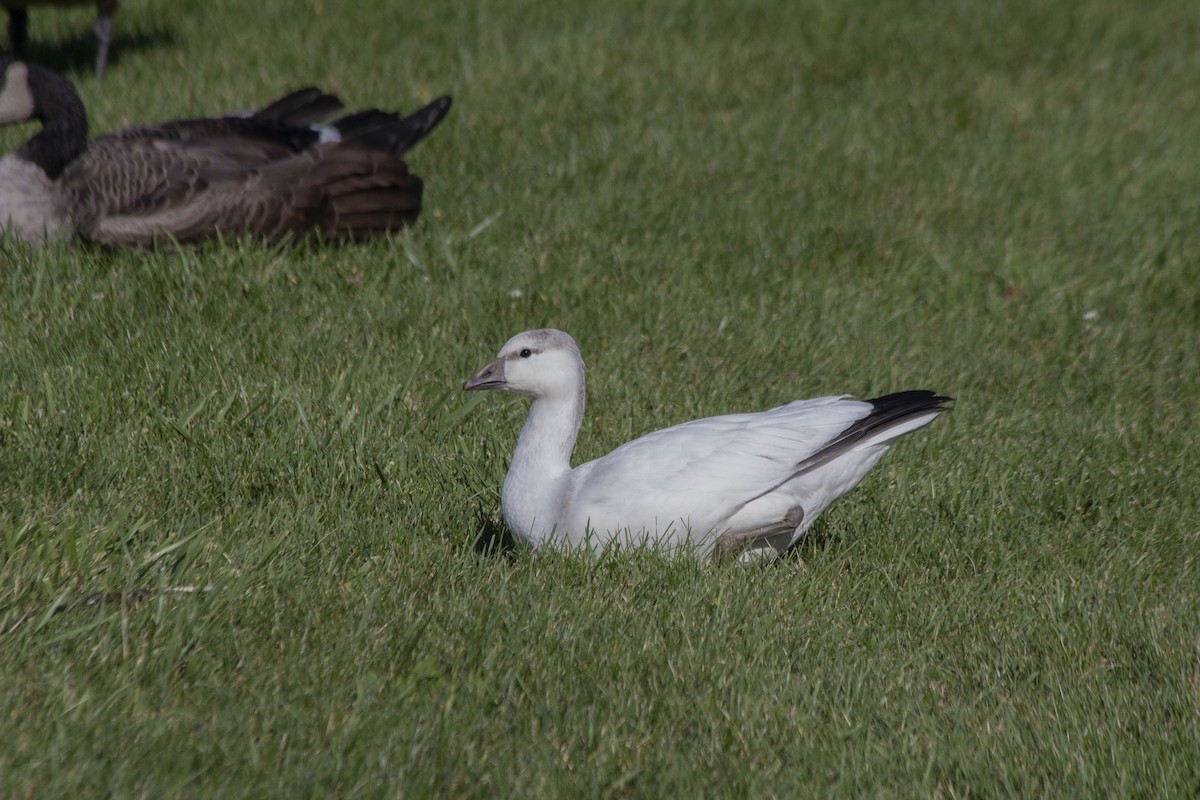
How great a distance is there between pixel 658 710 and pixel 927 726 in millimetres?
724

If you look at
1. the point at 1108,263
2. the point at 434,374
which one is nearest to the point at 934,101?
the point at 1108,263

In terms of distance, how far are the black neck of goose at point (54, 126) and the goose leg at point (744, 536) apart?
4025mm

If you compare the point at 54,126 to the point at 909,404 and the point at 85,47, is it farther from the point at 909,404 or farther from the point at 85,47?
the point at 909,404

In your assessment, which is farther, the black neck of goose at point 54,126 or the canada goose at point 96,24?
the canada goose at point 96,24

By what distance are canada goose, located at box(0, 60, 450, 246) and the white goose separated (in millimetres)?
2599

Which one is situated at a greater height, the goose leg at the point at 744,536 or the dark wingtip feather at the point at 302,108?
the dark wingtip feather at the point at 302,108

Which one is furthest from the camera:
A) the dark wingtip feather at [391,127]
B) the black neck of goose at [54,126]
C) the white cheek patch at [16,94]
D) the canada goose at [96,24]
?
the canada goose at [96,24]

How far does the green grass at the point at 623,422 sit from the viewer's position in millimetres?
3193

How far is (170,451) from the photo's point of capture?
14.4 feet

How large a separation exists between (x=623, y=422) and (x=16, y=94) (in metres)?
3.66

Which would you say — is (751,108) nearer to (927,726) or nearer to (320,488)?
(320,488)

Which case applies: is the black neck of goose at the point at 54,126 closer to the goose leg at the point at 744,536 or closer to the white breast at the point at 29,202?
the white breast at the point at 29,202

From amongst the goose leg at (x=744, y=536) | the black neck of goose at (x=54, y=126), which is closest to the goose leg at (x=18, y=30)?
the black neck of goose at (x=54, y=126)

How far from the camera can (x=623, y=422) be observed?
5180mm
